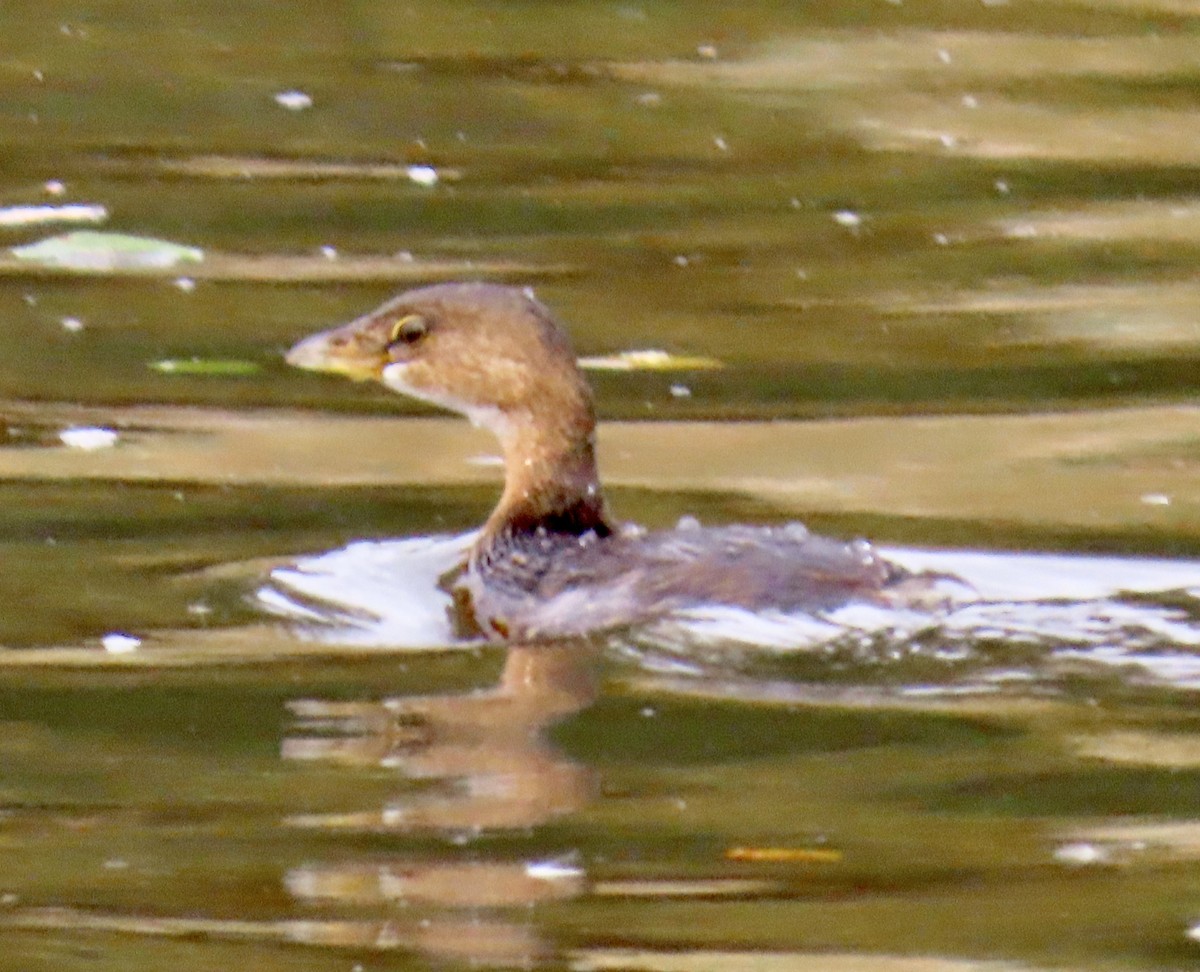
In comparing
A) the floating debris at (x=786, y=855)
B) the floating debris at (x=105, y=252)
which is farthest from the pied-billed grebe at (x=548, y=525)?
the floating debris at (x=105, y=252)

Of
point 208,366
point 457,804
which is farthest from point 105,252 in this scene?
point 457,804

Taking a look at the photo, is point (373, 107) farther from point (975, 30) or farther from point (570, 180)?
point (975, 30)

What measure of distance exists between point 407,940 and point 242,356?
5.39 m

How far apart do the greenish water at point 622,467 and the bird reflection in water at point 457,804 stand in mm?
15

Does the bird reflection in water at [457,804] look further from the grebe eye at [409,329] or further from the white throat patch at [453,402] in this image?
the grebe eye at [409,329]

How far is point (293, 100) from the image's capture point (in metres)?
14.7

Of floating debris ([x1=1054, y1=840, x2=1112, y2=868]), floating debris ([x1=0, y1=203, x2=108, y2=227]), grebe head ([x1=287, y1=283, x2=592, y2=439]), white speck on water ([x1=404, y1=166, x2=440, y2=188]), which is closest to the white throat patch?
grebe head ([x1=287, y1=283, x2=592, y2=439])

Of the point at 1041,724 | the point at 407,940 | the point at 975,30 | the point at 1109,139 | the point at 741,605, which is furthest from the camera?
the point at 975,30

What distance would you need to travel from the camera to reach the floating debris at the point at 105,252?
39.8 feet

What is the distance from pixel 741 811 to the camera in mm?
6590

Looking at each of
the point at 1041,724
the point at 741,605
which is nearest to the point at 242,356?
the point at 741,605

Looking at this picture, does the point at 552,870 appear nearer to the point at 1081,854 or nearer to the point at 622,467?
the point at 1081,854

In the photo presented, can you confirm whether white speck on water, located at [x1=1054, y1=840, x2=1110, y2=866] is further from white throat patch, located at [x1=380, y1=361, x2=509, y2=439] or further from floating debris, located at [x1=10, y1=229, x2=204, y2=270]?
floating debris, located at [x1=10, y1=229, x2=204, y2=270]

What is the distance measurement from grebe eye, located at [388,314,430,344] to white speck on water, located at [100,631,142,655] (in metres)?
1.45
